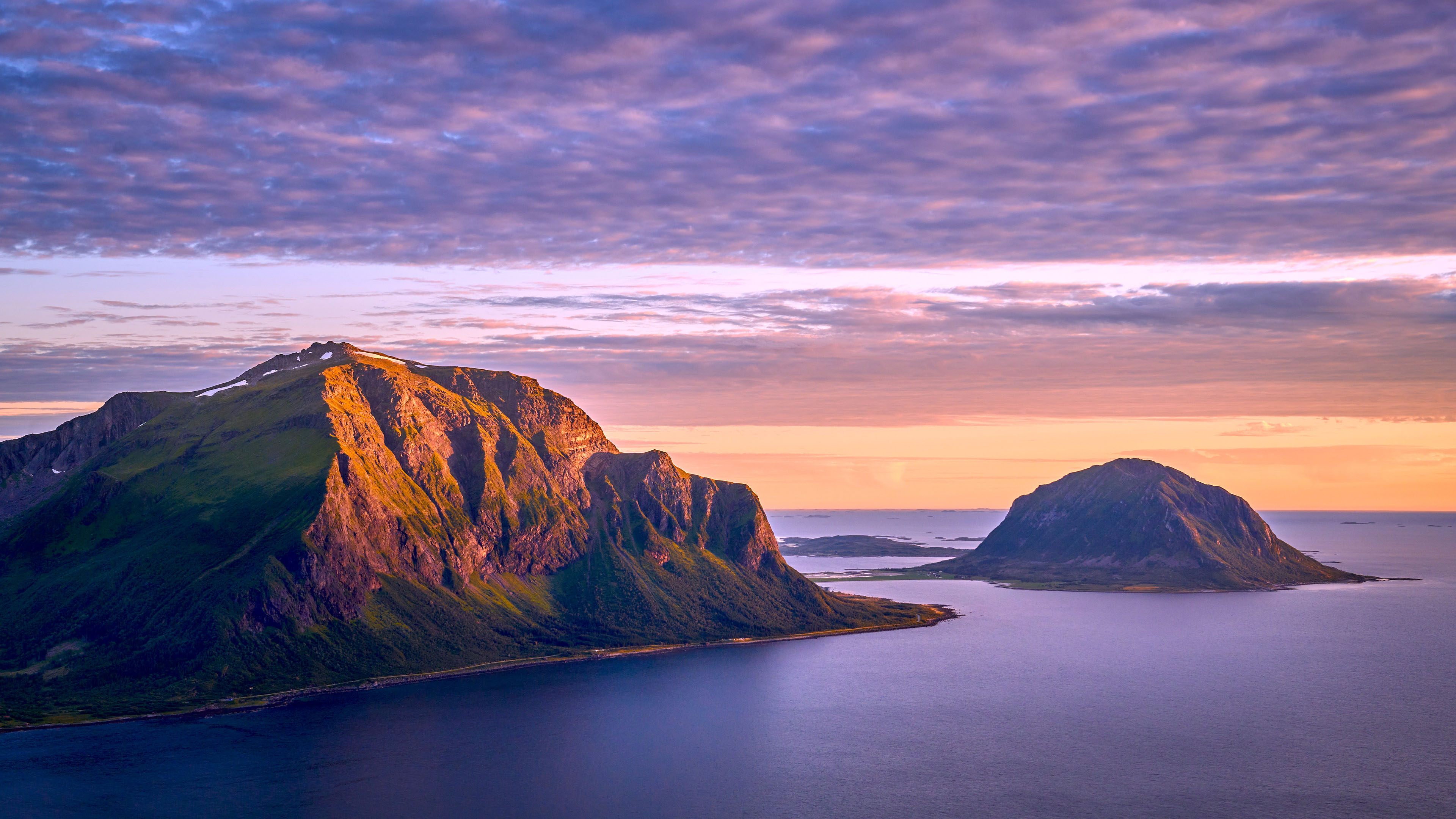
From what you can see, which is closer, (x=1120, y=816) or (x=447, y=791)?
(x=1120, y=816)

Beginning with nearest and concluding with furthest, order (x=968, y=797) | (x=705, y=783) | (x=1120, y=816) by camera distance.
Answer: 1. (x=1120, y=816)
2. (x=968, y=797)
3. (x=705, y=783)

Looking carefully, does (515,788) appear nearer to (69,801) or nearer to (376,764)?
(376,764)

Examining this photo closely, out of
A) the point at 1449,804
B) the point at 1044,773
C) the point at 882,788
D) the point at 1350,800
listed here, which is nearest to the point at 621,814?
the point at 882,788

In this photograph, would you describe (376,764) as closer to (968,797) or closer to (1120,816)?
(968,797)

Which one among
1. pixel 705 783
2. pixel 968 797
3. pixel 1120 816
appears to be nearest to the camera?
pixel 1120 816

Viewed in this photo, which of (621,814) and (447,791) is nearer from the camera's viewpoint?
(621,814)

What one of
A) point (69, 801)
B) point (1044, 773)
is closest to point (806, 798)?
point (1044, 773)

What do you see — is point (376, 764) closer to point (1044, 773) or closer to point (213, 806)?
point (213, 806)
